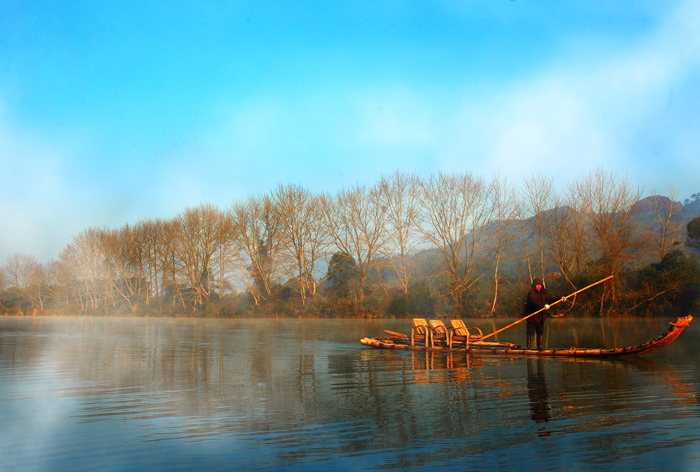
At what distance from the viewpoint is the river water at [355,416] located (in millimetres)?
5914

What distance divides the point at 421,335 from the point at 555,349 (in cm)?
538

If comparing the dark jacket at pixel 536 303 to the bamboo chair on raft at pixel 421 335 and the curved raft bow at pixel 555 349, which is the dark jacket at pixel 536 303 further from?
the bamboo chair on raft at pixel 421 335

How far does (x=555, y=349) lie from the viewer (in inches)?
605

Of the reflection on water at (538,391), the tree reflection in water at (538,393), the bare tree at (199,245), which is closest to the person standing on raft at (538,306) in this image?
the reflection on water at (538,391)

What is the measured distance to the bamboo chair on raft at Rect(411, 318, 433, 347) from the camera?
734 inches

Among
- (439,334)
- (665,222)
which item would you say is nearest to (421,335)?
(439,334)

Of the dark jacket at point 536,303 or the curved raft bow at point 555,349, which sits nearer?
the curved raft bow at point 555,349

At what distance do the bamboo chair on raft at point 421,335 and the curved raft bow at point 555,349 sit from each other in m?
0.18

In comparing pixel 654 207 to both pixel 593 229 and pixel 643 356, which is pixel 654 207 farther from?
pixel 643 356

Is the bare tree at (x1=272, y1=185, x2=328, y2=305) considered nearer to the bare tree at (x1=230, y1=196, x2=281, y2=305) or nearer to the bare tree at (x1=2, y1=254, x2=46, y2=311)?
the bare tree at (x1=230, y1=196, x2=281, y2=305)

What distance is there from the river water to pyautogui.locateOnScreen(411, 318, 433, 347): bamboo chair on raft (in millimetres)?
4005

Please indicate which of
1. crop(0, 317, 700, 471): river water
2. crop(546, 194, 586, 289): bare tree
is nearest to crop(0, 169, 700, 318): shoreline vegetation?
crop(546, 194, 586, 289): bare tree

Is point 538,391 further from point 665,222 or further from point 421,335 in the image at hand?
point 665,222

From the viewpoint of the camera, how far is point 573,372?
12312 millimetres
